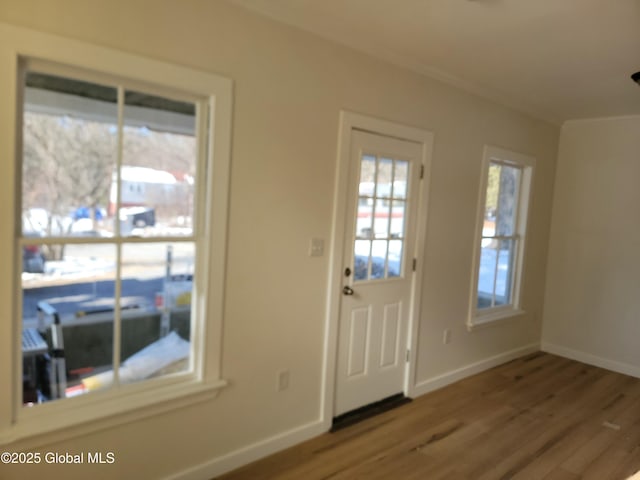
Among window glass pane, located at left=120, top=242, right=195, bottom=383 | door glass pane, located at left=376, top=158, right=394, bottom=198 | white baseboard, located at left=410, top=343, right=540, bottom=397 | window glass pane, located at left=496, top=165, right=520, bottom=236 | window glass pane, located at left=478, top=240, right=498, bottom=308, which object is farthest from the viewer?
window glass pane, located at left=496, top=165, right=520, bottom=236

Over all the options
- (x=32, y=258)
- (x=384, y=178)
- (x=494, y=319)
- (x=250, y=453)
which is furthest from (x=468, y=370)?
(x=32, y=258)

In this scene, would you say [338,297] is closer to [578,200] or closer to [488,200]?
[488,200]

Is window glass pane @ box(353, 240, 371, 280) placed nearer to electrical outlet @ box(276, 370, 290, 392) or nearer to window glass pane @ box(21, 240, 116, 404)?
electrical outlet @ box(276, 370, 290, 392)

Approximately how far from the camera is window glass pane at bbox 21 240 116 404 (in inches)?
72.0

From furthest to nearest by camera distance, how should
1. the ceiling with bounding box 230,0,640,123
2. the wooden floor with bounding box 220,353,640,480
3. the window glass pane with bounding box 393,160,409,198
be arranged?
the window glass pane with bounding box 393,160,409,198 → the wooden floor with bounding box 220,353,640,480 → the ceiling with bounding box 230,0,640,123

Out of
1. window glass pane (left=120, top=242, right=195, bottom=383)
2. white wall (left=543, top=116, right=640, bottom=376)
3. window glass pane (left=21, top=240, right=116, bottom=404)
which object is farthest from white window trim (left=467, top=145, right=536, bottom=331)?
window glass pane (left=21, top=240, right=116, bottom=404)

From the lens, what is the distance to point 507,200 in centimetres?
432

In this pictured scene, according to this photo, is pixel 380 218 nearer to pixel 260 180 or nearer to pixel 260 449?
pixel 260 180

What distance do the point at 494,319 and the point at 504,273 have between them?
0.55 m

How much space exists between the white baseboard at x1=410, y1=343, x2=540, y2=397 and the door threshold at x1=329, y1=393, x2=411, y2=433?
163 millimetres

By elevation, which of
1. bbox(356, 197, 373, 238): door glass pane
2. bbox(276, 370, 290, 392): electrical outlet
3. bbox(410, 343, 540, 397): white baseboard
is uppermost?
bbox(356, 197, 373, 238): door glass pane

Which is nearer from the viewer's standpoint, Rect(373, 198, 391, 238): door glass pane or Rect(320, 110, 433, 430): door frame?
Rect(320, 110, 433, 430): door frame

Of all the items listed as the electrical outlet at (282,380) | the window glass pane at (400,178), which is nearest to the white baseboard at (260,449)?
the electrical outlet at (282,380)

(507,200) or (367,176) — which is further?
(507,200)
